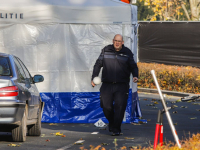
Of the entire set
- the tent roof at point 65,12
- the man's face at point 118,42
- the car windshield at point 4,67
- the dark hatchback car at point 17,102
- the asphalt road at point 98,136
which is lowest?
the asphalt road at point 98,136

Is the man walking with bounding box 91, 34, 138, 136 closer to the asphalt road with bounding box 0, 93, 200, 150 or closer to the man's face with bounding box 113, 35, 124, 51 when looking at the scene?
the man's face with bounding box 113, 35, 124, 51

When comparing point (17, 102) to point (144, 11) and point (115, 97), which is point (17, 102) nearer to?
point (115, 97)

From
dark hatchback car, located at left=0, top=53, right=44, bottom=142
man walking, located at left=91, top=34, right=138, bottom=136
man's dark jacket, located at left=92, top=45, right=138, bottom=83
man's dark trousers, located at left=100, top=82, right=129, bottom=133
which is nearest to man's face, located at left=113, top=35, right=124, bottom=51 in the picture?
man walking, located at left=91, top=34, right=138, bottom=136

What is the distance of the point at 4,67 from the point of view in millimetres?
8820

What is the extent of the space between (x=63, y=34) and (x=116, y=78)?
248cm

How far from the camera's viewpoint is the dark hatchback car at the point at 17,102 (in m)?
8.14

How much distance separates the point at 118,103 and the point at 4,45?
3426mm

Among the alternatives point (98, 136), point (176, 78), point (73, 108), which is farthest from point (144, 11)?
point (98, 136)

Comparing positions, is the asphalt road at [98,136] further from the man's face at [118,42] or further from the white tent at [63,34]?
the man's face at [118,42]

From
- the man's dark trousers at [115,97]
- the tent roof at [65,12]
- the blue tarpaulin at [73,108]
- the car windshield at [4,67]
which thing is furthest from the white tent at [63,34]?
the car windshield at [4,67]

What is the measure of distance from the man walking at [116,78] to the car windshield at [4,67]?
188cm

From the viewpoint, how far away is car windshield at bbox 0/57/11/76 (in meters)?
8.65

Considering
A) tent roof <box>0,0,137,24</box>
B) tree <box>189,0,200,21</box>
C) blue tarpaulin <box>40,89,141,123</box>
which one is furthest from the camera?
tree <box>189,0,200,21</box>

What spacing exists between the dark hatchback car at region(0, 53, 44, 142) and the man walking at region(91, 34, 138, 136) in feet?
4.33
